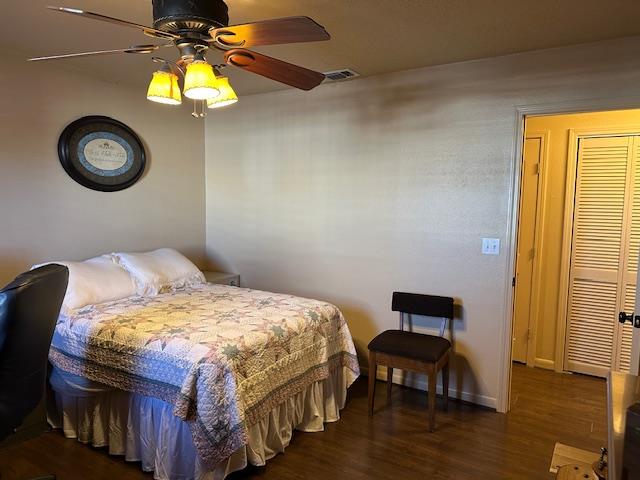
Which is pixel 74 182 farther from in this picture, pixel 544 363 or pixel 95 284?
pixel 544 363

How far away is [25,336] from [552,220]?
12.1 feet

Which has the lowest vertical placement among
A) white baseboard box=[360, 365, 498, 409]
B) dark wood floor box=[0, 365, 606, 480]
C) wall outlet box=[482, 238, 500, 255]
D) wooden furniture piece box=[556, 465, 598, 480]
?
dark wood floor box=[0, 365, 606, 480]

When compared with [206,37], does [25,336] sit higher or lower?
lower

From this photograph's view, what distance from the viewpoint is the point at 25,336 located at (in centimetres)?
166

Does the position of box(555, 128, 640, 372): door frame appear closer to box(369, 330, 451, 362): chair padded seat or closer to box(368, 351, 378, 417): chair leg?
box(369, 330, 451, 362): chair padded seat

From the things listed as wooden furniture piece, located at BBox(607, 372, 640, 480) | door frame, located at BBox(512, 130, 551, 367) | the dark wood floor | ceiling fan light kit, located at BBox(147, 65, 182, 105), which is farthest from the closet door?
ceiling fan light kit, located at BBox(147, 65, 182, 105)

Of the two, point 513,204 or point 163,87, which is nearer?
point 163,87

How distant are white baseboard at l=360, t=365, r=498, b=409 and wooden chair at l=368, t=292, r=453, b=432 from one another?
0.14m

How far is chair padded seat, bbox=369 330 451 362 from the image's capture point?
8.75ft

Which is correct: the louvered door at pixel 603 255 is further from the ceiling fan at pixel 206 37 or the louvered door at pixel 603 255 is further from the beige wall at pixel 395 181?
the ceiling fan at pixel 206 37

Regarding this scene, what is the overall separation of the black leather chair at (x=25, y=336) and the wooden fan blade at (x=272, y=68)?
117 centimetres

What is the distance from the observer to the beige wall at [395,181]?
279 centimetres

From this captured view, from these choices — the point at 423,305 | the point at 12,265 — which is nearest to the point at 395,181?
the point at 423,305

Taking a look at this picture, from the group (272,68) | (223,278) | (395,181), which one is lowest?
(223,278)
